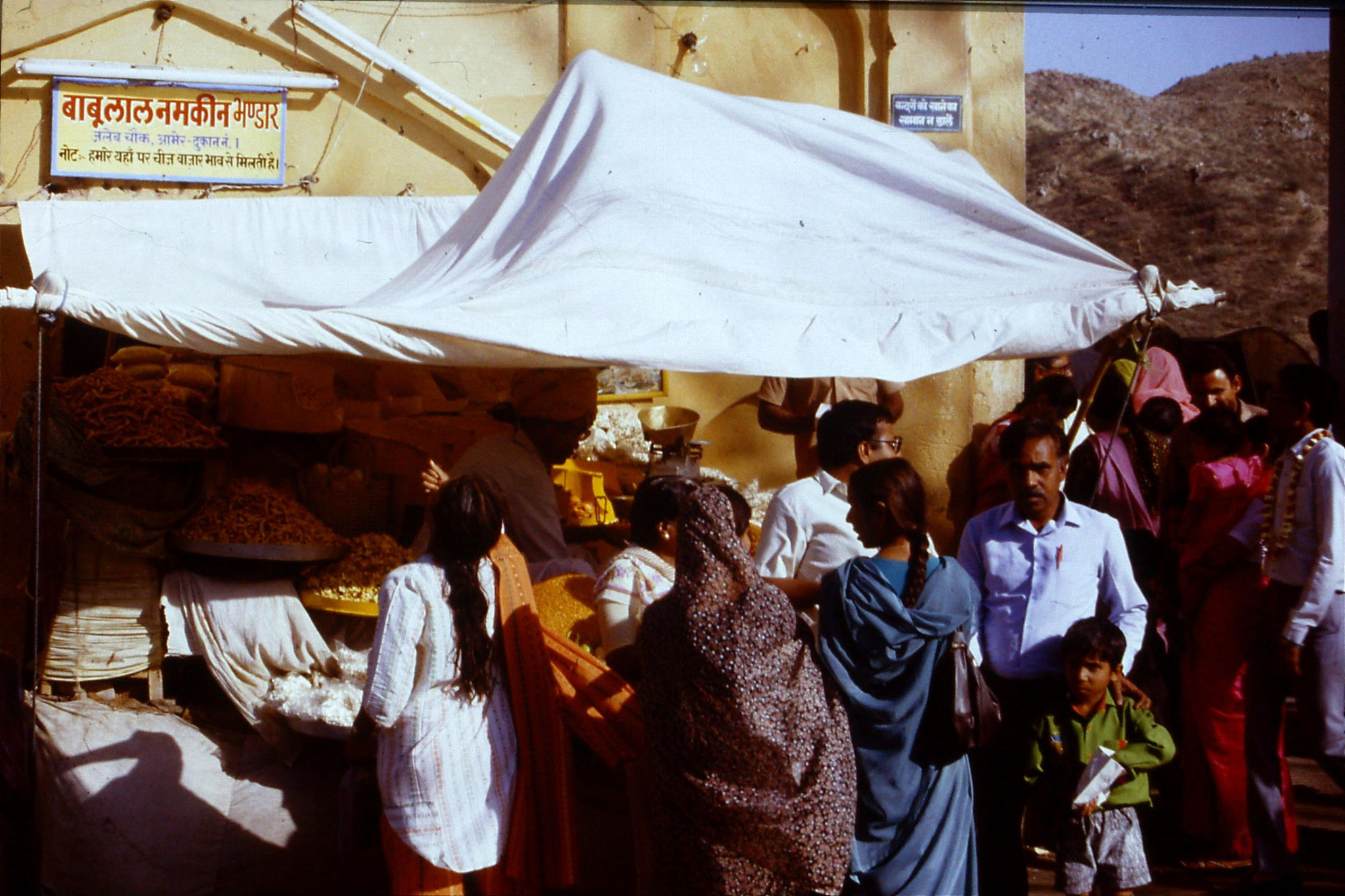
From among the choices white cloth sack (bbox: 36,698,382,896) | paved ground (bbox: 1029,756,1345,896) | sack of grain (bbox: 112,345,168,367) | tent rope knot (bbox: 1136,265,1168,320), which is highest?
tent rope knot (bbox: 1136,265,1168,320)

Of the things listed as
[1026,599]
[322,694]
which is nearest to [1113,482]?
[1026,599]

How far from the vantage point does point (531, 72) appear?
7391 millimetres

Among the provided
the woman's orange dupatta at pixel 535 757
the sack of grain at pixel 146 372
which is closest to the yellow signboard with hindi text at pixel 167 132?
the sack of grain at pixel 146 372

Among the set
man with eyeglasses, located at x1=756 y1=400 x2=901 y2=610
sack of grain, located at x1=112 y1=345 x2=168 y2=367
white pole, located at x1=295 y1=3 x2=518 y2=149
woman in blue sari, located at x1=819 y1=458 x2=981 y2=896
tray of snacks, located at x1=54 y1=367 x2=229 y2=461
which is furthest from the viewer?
white pole, located at x1=295 y1=3 x2=518 y2=149

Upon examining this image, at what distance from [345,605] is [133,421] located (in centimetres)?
108

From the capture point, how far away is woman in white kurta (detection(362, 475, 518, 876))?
11.2 feet

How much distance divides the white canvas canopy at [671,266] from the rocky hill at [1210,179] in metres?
9.01

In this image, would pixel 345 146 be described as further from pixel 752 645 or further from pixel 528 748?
pixel 752 645

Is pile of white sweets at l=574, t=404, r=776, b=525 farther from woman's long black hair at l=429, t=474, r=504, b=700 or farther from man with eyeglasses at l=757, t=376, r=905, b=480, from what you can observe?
woman's long black hair at l=429, t=474, r=504, b=700

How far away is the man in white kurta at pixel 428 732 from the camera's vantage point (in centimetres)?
342

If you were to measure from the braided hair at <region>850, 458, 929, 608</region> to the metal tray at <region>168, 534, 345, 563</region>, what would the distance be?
95.1 inches

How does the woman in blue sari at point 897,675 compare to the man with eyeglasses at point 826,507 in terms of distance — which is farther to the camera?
the man with eyeglasses at point 826,507

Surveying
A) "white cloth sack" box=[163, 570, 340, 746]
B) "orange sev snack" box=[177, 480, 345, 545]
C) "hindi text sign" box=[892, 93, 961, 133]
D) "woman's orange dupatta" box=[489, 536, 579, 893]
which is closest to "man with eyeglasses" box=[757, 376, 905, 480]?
"hindi text sign" box=[892, 93, 961, 133]

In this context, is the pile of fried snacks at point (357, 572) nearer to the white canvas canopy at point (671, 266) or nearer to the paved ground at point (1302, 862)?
the white canvas canopy at point (671, 266)
